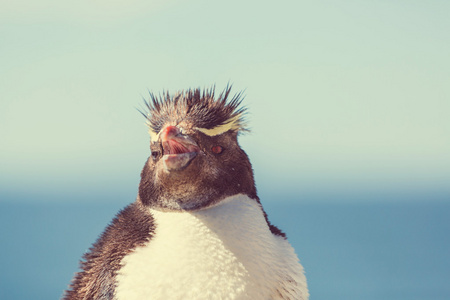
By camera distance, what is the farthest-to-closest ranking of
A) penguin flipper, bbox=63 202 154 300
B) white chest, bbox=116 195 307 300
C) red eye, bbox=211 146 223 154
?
1. red eye, bbox=211 146 223 154
2. penguin flipper, bbox=63 202 154 300
3. white chest, bbox=116 195 307 300

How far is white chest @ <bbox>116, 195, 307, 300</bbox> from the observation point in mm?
2246

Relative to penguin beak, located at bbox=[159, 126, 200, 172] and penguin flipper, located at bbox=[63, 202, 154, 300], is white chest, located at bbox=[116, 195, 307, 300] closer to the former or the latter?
penguin flipper, located at bbox=[63, 202, 154, 300]

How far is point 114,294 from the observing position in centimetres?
231

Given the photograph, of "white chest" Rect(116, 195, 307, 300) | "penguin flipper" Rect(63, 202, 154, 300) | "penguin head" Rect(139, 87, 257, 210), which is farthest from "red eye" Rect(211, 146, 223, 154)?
"penguin flipper" Rect(63, 202, 154, 300)

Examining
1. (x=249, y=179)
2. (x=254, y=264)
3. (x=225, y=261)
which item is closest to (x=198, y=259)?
(x=225, y=261)

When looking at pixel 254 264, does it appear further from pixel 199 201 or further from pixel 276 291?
pixel 199 201

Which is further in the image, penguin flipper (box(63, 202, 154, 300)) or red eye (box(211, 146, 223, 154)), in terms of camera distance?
red eye (box(211, 146, 223, 154))

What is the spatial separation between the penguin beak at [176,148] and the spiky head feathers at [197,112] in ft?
0.44

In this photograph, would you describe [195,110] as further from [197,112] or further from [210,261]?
[210,261]

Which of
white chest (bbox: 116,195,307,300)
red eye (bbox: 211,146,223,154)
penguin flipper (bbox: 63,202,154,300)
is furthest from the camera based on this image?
red eye (bbox: 211,146,223,154)

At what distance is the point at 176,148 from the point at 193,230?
41 centimetres

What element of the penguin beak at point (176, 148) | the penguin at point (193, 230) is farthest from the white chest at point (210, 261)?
the penguin beak at point (176, 148)

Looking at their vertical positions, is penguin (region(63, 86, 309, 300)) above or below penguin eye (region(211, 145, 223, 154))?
below

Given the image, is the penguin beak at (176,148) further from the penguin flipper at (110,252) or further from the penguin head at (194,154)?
the penguin flipper at (110,252)
